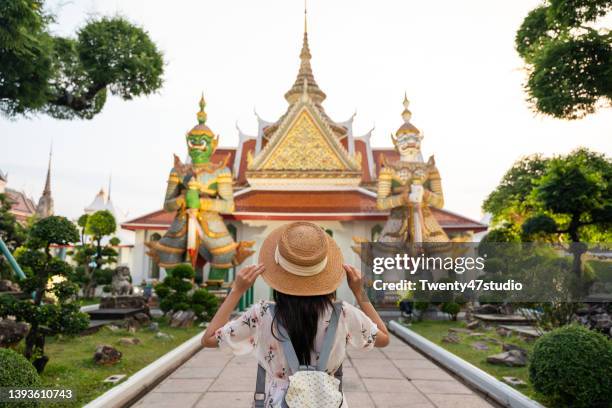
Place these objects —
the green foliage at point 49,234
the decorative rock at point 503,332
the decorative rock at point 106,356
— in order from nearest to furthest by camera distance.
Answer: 1. the green foliage at point 49,234
2. the decorative rock at point 106,356
3. the decorative rock at point 503,332

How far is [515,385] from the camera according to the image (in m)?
4.98

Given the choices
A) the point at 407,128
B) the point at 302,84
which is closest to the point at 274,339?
the point at 407,128

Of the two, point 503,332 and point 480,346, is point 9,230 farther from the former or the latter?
point 503,332

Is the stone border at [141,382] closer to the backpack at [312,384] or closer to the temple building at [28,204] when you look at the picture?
the backpack at [312,384]

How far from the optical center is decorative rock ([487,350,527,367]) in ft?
19.6

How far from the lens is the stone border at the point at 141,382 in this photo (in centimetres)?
405

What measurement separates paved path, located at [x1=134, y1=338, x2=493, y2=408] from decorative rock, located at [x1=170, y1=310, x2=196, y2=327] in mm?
2555

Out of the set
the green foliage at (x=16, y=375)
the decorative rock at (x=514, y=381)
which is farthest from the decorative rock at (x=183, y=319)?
the decorative rock at (x=514, y=381)

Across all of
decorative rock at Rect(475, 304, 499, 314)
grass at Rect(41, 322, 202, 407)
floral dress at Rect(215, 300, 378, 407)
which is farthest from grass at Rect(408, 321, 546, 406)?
grass at Rect(41, 322, 202, 407)

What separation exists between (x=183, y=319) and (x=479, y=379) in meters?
6.54

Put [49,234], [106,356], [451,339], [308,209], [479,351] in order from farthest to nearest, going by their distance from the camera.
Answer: [308,209] < [451,339] < [479,351] < [106,356] < [49,234]

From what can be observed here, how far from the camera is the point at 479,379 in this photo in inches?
205

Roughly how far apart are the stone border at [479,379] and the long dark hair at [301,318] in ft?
11.1

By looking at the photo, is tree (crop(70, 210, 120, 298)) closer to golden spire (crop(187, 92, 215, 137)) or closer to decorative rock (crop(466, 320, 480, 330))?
golden spire (crop(187, 92, 215, 137))
